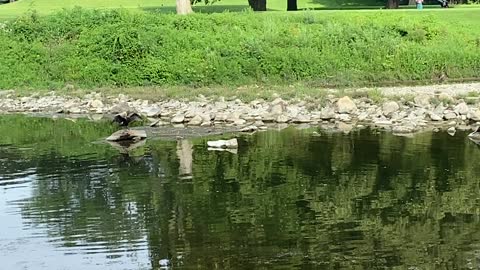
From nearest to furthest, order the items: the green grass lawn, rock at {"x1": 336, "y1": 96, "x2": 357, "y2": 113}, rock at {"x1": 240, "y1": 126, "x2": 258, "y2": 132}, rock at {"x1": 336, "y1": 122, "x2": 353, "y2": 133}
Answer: rock at {"x1": 336, "y1": 122, "x2": 353, "y2": 133} → rock at {"x1": 240, "y1": 126, "x2": 258, "y2": 132} → rock at {"x1": 336, "y1": 96, "x2": 357, "y2": 113} → the green grass lawn

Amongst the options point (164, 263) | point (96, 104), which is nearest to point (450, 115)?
point (96, 104)

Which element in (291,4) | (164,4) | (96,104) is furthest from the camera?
(164,4)

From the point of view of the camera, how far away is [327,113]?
79.0 feet

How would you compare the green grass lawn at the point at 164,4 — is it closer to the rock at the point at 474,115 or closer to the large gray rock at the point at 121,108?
the large gray rock at the point at 121,108

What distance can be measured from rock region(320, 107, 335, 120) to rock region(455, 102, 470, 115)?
3659 millimetres

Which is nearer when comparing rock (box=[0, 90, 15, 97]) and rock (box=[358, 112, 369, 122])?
rock (box=[358, 112, 369, 122])

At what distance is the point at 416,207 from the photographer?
13445mm

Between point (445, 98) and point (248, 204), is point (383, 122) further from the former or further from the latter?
point (248, 204)

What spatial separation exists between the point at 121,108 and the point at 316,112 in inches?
259

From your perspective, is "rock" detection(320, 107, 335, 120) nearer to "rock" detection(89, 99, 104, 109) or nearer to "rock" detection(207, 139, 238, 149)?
"rock" detection(207, 139, 238, 149)

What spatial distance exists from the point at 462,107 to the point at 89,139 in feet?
35.9

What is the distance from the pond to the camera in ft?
36.1

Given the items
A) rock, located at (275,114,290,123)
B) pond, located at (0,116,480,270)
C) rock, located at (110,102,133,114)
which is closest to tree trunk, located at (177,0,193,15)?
rock, located at (110,102,133,114)

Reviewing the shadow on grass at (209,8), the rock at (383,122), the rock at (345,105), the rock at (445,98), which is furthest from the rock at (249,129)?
the shadow on grass at (209,8)
